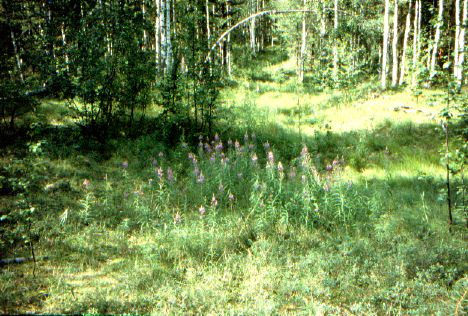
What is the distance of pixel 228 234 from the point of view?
4660 mm

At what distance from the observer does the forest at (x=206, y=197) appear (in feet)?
11.7

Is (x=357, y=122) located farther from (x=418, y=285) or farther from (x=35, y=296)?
(x=35, y=296)

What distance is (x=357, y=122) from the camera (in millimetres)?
10820

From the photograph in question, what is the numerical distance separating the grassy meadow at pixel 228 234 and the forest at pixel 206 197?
0.03m

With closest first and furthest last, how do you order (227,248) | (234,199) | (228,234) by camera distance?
(227,248), (228,234), (234,199)

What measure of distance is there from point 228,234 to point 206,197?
1.52m

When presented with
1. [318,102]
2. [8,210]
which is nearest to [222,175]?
[8,210]

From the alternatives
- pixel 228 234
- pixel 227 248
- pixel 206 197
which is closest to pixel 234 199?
pixel 206 197

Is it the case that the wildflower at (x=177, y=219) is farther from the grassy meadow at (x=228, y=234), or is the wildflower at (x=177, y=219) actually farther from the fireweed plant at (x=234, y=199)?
the grassy meadow at (x=228, y=234)

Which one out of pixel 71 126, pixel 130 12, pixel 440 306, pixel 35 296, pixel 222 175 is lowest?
pixel 440 306

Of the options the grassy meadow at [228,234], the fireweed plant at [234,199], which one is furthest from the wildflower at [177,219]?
the grassy meadow at [228,234]

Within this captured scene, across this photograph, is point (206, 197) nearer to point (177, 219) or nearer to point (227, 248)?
point (177, 219)

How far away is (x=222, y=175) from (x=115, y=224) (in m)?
2.29

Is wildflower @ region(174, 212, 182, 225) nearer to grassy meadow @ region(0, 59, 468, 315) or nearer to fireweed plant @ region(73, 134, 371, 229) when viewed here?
fireweed plant @ region(73, 134, 371, 229)
